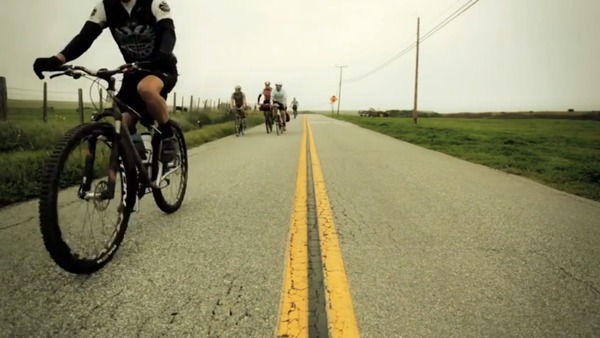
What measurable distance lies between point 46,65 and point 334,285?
2.48 m

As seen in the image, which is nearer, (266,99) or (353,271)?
(353,271)

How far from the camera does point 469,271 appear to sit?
8.84 ft

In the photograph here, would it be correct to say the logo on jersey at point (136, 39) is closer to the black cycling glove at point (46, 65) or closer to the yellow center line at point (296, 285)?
the black cycling glove at point (46, 65)

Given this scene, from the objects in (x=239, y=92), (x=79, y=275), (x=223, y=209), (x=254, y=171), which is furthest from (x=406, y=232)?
(x=239, y=92)

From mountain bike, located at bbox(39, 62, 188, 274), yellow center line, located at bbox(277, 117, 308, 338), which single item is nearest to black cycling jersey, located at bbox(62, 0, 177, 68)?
mountain bike, located at bbox(39, 62, 188, 274)

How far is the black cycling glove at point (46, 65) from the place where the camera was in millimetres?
2723

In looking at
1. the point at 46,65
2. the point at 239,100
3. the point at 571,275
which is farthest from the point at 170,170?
the point at 239,100

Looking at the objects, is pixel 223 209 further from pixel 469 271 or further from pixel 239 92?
pixel 239 92

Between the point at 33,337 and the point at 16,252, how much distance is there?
1.35 meters

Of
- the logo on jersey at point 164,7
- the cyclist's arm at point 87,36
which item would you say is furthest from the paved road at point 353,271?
the logo on jersey at point 164,7

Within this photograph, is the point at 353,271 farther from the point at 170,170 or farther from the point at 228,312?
the point at 170,170

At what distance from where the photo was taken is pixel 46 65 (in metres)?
2.73

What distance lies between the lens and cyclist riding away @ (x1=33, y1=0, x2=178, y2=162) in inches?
128

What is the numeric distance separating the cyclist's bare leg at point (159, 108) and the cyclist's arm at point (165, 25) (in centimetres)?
29
